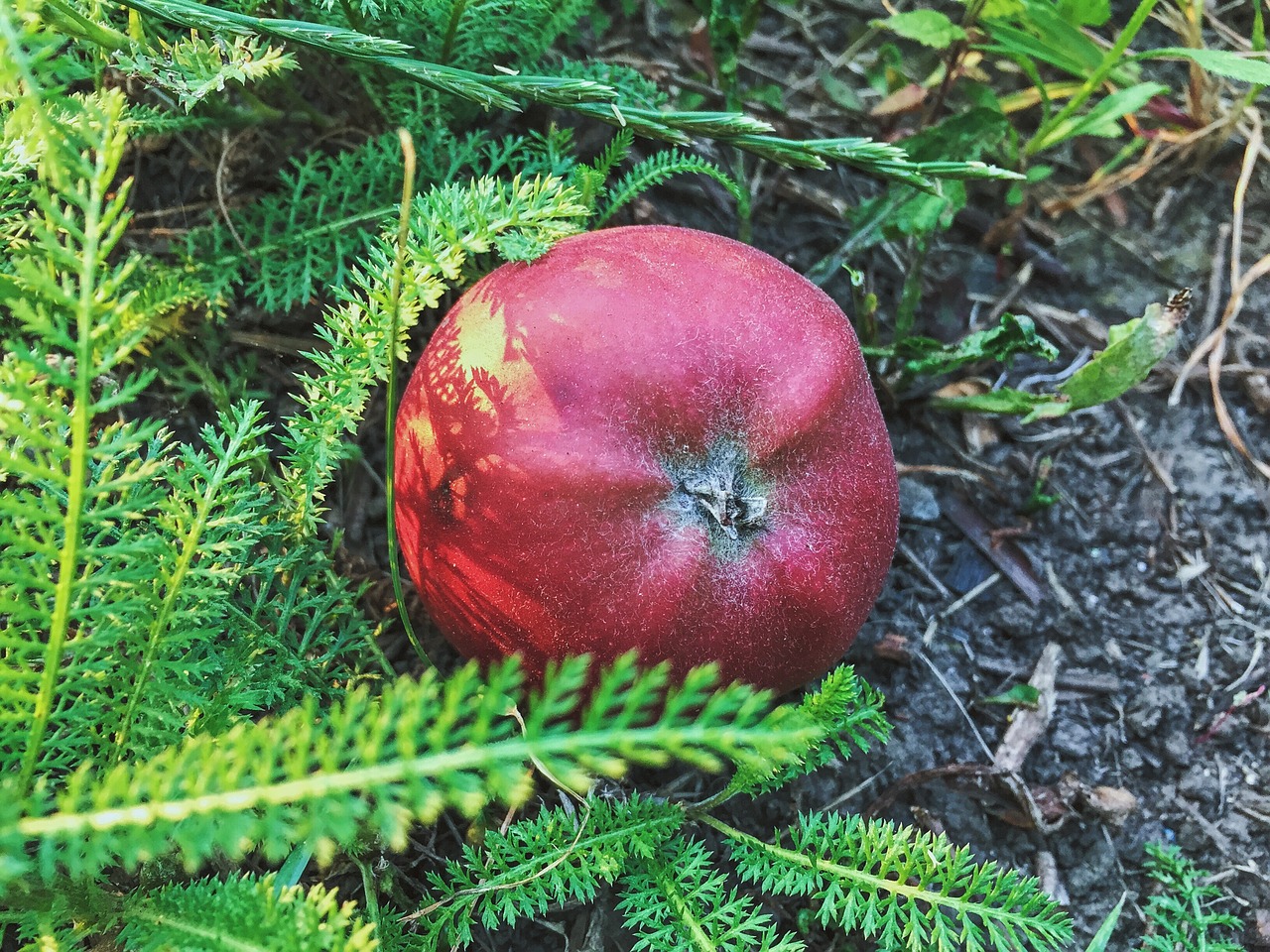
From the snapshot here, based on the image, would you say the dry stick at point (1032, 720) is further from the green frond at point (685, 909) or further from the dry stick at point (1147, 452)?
the green frond at point (685, 909)

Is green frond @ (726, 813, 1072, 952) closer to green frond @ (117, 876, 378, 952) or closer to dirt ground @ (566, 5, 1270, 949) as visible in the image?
dirt ground @ (566, 5, 1270, 949)

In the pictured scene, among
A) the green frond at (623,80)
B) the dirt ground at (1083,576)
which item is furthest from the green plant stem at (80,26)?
→ the dirt ground at (1083,576)

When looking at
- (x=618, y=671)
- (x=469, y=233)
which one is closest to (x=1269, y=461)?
(x=469, y=233)

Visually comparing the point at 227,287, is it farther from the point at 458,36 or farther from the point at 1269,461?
the point at 1269,461

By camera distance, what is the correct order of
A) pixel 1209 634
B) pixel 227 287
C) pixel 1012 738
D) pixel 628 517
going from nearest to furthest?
1. pixel 628 517
2. pixel 227 287
3. pixel 1012 738
4. pixel 1209 634

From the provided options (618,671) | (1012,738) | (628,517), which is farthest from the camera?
(1012,738)

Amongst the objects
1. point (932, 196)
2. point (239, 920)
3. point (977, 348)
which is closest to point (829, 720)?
point (239, 920)
